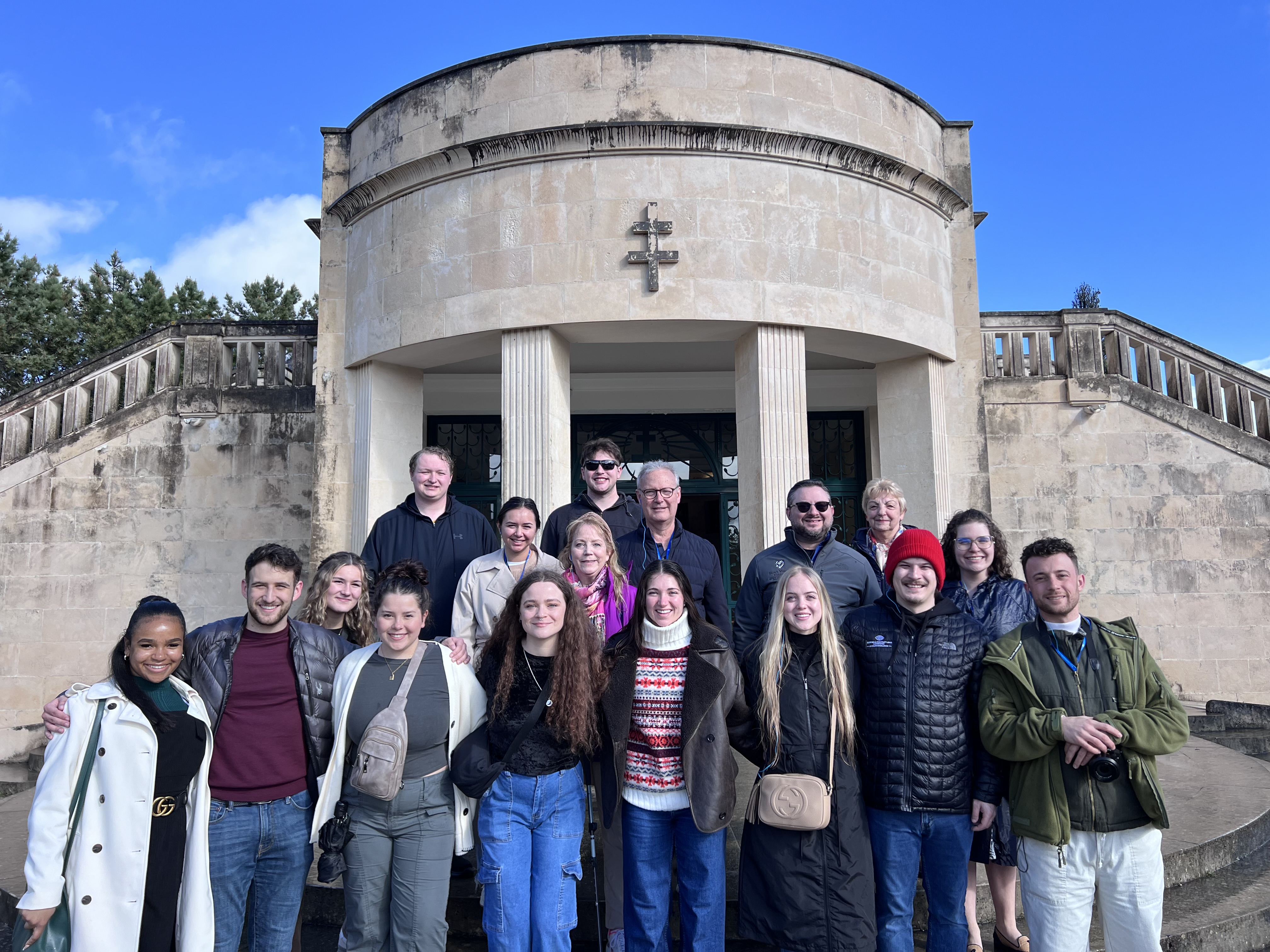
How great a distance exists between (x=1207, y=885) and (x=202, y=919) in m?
5.22

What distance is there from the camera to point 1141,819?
328 centimetres

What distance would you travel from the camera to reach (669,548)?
4.68 meters

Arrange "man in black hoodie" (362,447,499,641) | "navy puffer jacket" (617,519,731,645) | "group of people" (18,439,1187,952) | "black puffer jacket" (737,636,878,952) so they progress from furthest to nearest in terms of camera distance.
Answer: "man in black hoodie" (362,447,499,641) < "navy puffer jacket" (617,519,731,645) < "black puffer jacket" (737,636,878,952) < "group of people" (18,439,1187,952)

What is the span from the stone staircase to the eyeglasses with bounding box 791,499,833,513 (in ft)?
6.41

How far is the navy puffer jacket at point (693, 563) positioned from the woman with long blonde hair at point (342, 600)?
130 centimetres

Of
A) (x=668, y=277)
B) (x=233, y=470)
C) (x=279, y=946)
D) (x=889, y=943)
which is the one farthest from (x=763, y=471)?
(x=233, y=470)

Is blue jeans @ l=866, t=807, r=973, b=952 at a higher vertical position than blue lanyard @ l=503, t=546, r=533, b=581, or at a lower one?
lower

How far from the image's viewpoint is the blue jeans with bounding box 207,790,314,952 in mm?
3395

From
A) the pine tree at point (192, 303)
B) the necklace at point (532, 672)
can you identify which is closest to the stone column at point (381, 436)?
the necklace at point (532, 672)

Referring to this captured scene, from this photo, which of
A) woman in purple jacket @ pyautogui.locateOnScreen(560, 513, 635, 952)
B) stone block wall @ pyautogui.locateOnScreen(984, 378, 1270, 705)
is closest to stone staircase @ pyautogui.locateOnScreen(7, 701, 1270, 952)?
woman in purple jacket @ pyautogui.locateOnScreen(560, 513, 635, 952)

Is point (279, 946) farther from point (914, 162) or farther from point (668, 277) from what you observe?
point (914, 162)

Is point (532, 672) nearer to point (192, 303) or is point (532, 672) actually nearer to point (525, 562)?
point (525, 562)

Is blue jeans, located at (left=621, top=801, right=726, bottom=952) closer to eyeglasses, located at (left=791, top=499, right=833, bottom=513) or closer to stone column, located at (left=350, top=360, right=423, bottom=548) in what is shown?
eyeglasses, located at (left=791, top=499, right=833, bottom=513)

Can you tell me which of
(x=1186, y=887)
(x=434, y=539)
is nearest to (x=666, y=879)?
(x=434, y=539)
